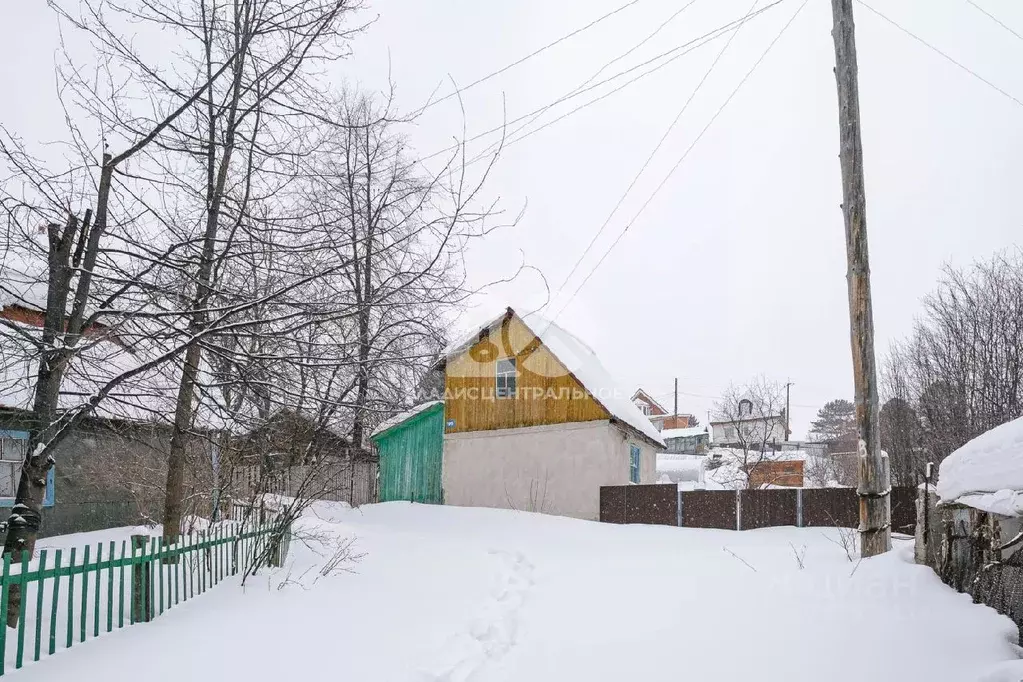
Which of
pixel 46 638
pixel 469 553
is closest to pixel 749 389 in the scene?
pixel 469 553

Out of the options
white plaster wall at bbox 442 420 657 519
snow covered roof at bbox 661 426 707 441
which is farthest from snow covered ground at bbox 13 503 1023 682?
snow covered roof at bbox 661 426 707 441

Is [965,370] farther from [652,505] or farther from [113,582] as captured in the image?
[113,582]

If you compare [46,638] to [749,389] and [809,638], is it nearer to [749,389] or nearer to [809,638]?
[809,638]

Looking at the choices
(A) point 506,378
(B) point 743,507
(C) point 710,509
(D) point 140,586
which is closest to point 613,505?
(C) point 710,509

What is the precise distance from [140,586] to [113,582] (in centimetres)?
61

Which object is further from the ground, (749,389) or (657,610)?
(749,389)

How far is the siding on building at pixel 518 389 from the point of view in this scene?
18594mm

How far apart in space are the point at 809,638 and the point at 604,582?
3657 mm

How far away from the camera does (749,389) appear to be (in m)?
47.4

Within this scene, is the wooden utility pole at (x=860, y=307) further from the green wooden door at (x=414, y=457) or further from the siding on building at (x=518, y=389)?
the green wooden door at (x=414, y=457)

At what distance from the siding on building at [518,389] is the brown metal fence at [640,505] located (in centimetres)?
201

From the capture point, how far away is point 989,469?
Answer: 14.9 ft

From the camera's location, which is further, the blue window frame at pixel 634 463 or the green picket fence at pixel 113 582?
the blue window frame at pixel 634 463

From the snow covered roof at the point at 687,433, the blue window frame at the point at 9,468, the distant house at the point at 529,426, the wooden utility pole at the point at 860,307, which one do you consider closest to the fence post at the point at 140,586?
the wooden utility pole at the point at 860,307
